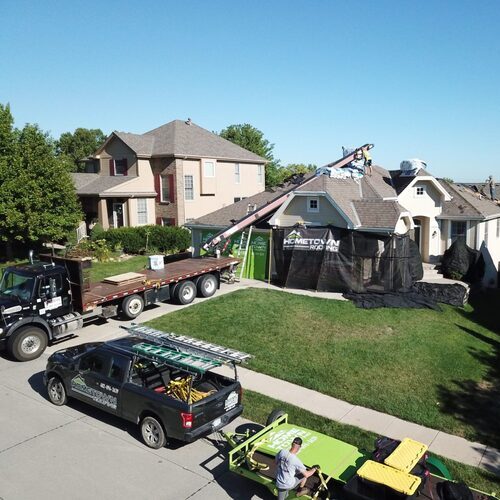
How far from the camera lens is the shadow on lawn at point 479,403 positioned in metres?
10.1

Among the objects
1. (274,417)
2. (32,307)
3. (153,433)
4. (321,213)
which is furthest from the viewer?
(321,213)

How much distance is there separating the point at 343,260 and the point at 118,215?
18.5m

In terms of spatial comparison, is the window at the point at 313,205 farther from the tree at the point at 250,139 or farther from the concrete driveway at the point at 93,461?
the tree at the point at 250,139

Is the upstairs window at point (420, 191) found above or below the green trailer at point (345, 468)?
above

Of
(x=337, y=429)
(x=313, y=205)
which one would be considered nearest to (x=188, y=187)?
(x=313, y=205)

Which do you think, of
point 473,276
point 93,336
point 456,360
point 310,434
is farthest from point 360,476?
point 473,276

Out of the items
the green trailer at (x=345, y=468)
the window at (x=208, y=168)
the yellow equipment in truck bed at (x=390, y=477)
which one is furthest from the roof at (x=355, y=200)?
the yellow equipment in truck bed at (x=390, y=477)

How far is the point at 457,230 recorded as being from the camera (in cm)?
2612

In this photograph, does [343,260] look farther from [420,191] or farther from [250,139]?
[250,139]

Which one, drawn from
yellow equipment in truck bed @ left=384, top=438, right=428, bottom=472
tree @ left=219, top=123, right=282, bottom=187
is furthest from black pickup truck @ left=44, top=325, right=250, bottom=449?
tree @ left=219, top=123, right=282, bottom=187

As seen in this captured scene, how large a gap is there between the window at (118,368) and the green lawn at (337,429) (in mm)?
2772

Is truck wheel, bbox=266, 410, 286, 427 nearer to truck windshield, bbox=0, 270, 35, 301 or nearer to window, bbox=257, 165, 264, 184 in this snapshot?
truck windshield, bbox=0, 270, 35, 301

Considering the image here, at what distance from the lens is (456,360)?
1402 centimetres

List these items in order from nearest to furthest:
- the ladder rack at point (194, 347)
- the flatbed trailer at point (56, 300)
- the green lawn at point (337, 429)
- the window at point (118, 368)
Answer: the green lawn at point (337, 429), the ladder rack at point (194, 347), the window at point (118, 368), the flatbed trailer at point (56, 300)
